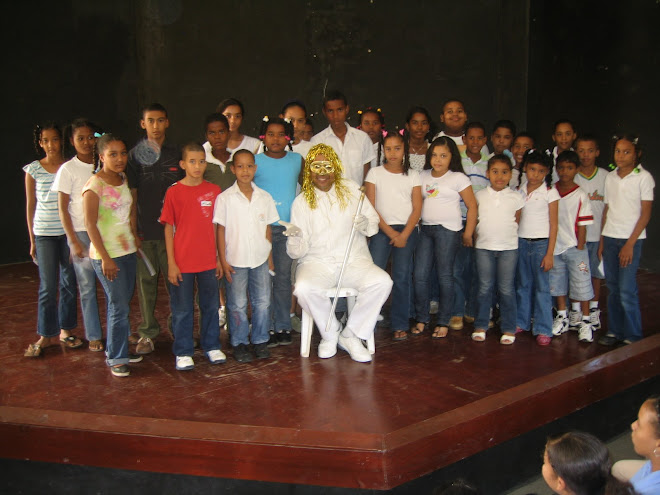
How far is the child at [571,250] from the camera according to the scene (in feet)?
12.6

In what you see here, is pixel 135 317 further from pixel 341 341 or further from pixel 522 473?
pixel 522 473

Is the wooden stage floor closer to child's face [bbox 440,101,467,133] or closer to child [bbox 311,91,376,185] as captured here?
child [bbox 311,91,376,185]

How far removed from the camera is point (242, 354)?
140 inches

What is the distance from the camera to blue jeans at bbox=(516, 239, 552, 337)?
12.6 feet

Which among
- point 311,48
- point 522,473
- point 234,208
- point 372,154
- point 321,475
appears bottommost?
point 522,473

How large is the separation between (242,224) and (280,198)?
16.5 inches

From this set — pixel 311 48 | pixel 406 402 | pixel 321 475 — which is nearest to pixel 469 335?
pixel 406 402

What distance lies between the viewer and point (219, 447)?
2605mm

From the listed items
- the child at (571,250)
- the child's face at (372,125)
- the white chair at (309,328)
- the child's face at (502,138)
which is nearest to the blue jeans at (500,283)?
the child at (571,250)

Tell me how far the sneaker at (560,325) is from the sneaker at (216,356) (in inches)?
83.5

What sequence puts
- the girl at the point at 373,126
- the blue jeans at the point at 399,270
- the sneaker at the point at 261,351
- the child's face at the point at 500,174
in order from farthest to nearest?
the girl at the point at 373,126 < the blue jeans at the point at 399,270 < the child's face at the point at 500,174 < the sneaker at the point at 261,351

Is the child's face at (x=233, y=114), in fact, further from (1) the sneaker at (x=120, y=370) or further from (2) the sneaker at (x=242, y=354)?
(1) the sneaker at (x=120, y=370)

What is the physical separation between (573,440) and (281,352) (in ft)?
6.67

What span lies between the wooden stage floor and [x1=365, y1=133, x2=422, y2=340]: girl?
11.2 inches
